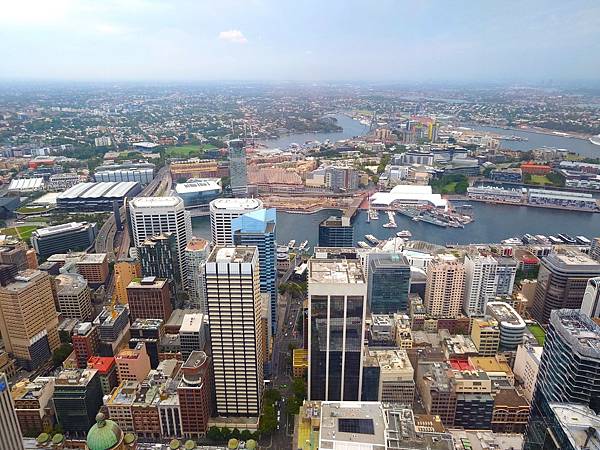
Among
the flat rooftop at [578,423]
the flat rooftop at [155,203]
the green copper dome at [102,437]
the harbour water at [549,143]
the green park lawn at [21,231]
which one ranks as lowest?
the green park lawn at [21,231]

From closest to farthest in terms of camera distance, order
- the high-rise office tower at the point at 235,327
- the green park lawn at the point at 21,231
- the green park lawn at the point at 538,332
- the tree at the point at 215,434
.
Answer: the high-rise office tower at the point at 235,327, the tree at the point at 215,434, the green park lawn at the point at 538,332, the green park lawn at the point at 21,231

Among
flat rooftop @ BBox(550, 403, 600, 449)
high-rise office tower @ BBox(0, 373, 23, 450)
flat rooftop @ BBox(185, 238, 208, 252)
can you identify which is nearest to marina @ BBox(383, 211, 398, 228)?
flat rooftop @ BBox(185, 238, 208, 252)

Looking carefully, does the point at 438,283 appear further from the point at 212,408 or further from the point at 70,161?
the point at 70,161

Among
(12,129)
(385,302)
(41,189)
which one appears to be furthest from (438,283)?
(12,129)

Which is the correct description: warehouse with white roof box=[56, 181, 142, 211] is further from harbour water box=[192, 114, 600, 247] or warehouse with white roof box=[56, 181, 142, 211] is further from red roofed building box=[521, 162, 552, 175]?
red roofed building box=[521, 162, 552, 175]

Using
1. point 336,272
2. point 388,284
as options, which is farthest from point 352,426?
point 388,284

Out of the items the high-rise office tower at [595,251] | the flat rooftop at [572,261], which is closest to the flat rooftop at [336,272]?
the flat rooftop at [572,261]

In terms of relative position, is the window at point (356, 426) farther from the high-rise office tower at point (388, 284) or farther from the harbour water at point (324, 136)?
the harbour water at point (324, 136)
